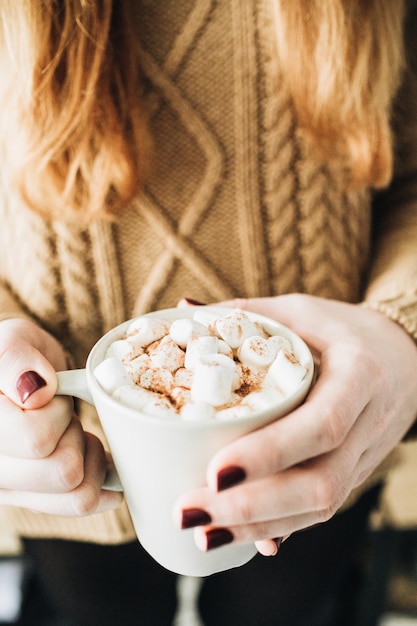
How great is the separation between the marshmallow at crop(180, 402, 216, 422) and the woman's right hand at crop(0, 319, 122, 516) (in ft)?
0.37

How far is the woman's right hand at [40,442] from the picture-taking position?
406mm

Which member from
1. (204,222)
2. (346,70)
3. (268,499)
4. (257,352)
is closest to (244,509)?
(268,499)

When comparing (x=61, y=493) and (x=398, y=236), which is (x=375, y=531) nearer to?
(x=398, y=236)

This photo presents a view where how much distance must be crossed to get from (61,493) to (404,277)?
0.48m

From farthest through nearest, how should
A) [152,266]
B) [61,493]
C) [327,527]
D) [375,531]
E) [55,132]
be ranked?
[375,531]
[327,527]
[152,266]
[55,132]
[61,493]

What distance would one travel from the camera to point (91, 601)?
82 cm

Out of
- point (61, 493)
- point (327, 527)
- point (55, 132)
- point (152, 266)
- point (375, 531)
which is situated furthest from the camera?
point (375, 531)

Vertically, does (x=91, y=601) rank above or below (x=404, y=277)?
below

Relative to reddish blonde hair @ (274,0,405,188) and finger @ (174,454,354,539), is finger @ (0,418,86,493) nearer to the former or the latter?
finger @ (174,454,354,539)

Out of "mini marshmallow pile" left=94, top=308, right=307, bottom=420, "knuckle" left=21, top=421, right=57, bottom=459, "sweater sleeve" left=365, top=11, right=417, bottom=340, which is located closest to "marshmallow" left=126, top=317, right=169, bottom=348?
"mini marshmallow pile" left=94, top=308, right=307, bottom=420

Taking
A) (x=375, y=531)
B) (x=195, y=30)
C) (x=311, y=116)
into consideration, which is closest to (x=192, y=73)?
(x=195, y=30)

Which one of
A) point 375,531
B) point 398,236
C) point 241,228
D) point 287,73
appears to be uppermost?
point 287,73

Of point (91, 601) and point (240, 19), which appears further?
point (91, 601)

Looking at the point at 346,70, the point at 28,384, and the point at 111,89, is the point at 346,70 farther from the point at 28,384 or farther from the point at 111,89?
A: the point at 28,384
